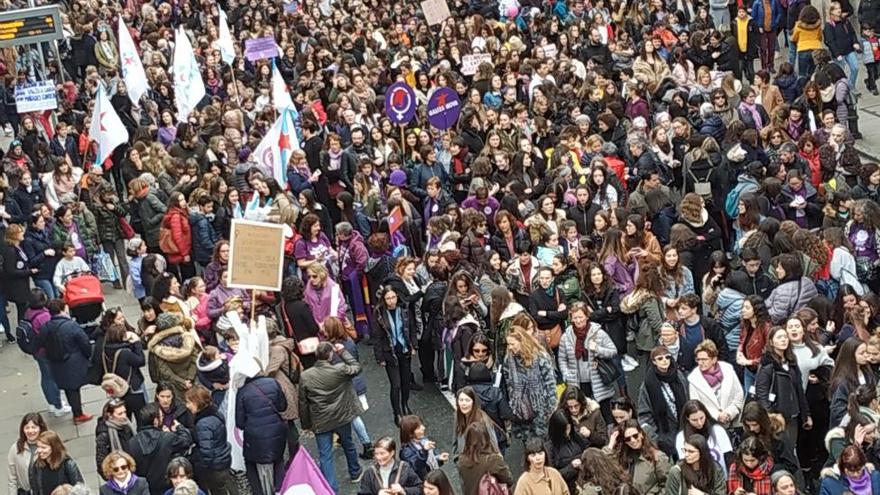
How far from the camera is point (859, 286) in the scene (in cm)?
1366

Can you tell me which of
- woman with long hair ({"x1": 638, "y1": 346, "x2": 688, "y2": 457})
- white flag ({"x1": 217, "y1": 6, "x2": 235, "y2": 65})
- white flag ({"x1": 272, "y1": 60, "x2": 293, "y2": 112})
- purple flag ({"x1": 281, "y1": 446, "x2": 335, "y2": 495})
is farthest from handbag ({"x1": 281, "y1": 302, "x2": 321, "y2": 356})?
white flag ({"x1": 217, "y1": 6, "x2": 235, "y2": 65})

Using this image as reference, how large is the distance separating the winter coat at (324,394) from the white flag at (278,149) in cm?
608

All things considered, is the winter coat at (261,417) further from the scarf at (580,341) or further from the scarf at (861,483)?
the scarf at (861,483)

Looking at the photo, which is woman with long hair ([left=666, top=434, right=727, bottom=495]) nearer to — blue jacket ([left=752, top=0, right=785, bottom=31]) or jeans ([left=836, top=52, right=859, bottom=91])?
jeans ([left=836, top=52, right=859, bottom=91])

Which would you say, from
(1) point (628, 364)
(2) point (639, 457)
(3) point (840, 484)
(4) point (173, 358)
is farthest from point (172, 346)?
(3) point (840, 484)

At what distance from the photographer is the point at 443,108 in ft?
62.1

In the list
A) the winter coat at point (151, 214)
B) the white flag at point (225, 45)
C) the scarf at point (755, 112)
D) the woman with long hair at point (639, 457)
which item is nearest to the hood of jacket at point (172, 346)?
the woman with long hair at point (639, 457)

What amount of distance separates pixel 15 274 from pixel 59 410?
2.10 meters

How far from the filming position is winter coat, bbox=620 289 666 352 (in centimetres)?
1362

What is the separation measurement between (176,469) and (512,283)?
4759 millimetres

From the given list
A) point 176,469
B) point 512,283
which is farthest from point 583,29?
point 176,469

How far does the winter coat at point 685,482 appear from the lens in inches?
409

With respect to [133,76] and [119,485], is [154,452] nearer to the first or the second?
[119,485]

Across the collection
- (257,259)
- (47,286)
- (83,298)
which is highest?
(257,259)
